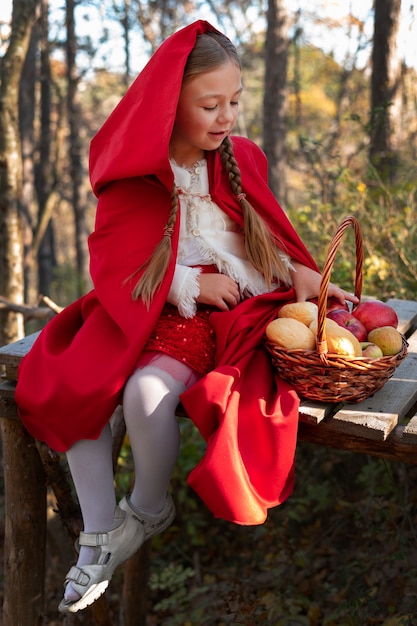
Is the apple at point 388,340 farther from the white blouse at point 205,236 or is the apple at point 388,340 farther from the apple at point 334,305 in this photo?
the white blouse at point 205,236

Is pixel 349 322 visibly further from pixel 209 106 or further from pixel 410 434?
pixel 209 106

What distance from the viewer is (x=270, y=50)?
6.82m

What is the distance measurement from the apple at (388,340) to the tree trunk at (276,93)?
460cm

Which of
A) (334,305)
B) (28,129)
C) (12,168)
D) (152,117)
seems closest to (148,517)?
(334,305)


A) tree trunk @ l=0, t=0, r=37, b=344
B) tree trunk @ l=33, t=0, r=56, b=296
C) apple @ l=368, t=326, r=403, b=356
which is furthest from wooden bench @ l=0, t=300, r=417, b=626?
tree trunk @ l=33, t=0, r=56, b=296

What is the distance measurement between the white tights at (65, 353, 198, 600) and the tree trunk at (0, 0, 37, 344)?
2205 millimetres

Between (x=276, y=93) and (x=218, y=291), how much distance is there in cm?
509

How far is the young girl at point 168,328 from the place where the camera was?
6.38 ft

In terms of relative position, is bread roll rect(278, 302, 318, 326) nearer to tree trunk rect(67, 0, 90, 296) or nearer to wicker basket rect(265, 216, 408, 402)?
wicker basket rect(265, 216, 408, 402)

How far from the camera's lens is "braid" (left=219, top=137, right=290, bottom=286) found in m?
2.41

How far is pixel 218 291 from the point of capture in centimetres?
228

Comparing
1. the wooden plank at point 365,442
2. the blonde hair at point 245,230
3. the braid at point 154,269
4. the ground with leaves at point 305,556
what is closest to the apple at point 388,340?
the wooden plank at point 365,442

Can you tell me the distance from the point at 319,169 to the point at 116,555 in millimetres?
4084

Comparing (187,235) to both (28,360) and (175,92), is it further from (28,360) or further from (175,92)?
(28,360)
